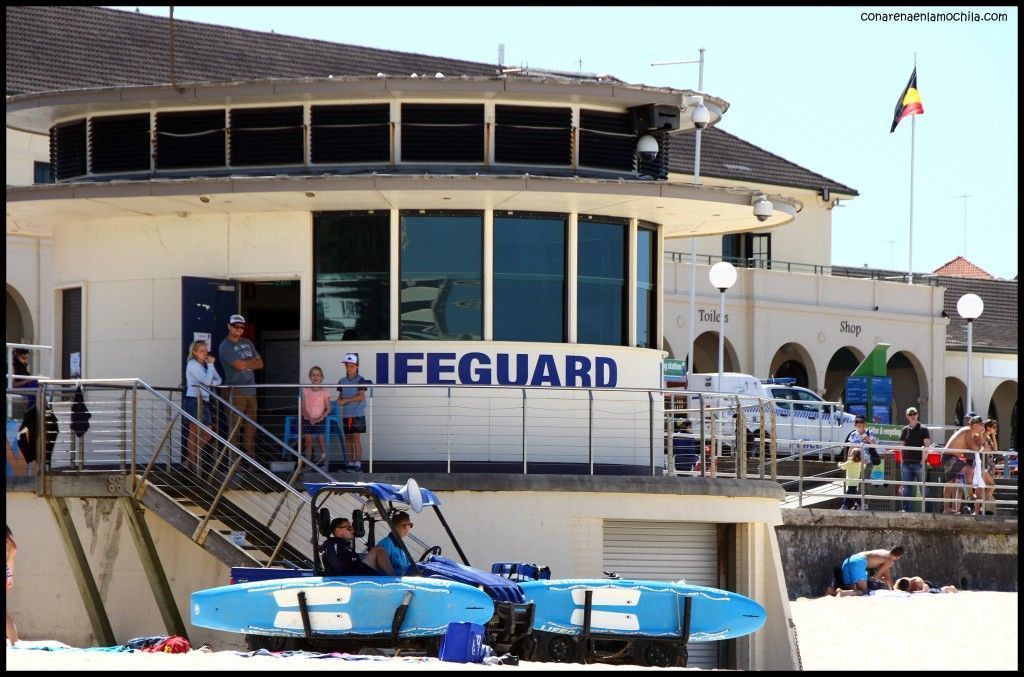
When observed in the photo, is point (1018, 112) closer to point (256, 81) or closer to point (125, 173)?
point (256, 81)

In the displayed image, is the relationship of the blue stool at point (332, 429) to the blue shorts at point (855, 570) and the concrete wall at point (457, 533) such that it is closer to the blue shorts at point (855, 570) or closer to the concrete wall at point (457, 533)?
the concrete wall at point (457, 533)

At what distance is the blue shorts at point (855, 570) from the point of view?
3111cm

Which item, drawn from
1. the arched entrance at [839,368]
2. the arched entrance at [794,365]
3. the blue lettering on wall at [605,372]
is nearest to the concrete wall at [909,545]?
the blue lettering on wall at [605,372]

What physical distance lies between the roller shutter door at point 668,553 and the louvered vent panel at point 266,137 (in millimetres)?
5595

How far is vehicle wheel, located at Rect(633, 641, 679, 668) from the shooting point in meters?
19.0

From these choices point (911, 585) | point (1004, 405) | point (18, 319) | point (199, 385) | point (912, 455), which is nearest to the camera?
point (199, 385)

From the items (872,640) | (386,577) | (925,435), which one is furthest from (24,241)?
(386,577)

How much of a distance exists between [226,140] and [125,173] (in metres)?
1.38

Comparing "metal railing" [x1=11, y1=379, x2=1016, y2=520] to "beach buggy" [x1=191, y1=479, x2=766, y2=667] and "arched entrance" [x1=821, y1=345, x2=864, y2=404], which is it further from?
"arched entrance" [x1=821, y1=345, x2=864, y2=404]

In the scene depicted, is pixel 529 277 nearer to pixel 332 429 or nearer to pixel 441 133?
pixel 441 133

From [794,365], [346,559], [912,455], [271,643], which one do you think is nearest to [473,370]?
[346,559]

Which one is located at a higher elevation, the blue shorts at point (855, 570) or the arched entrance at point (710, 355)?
the arched entrance at point (710, 355)

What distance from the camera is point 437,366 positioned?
71.8ft

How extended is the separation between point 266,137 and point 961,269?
6459 centimetres
